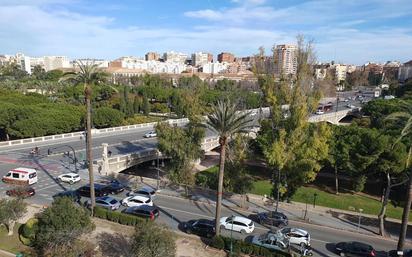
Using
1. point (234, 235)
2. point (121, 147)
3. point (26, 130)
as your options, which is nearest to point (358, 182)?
point (234, 235)

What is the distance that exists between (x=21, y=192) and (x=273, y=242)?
24242 millimetres

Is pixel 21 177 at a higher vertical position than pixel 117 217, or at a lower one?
higher

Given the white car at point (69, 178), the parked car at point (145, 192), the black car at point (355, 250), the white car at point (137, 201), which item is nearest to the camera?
the black car at point (355, 250)

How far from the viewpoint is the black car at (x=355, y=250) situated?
2642 centimetres

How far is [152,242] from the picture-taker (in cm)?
2162

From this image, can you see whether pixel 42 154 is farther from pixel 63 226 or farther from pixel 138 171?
pixel 63 226

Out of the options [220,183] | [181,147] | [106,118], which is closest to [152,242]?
[220,183]

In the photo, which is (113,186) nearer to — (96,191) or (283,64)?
(96,191)

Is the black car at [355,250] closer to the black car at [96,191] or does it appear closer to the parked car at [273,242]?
the parked car at [273,242]

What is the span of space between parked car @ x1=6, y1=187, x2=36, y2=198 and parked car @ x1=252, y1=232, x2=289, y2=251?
73.1ft

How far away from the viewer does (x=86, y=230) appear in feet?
85.1

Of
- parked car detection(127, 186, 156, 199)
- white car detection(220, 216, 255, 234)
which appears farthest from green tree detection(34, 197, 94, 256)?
parked car detection(127, 186, 156, 199)

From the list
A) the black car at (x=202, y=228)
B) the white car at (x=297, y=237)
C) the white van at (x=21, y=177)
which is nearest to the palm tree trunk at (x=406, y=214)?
the white car at (x=297, y=237)

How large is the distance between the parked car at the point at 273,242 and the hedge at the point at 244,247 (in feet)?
3.59
